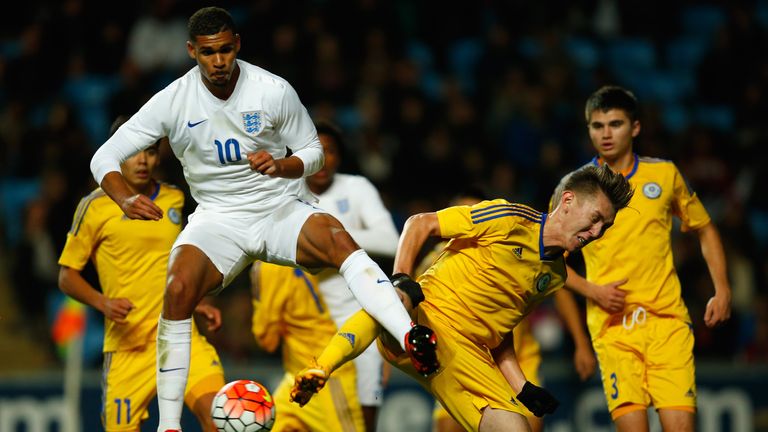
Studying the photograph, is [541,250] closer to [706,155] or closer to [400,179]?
[400,179]

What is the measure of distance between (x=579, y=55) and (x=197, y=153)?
9798 millimetres

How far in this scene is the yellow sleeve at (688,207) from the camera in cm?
660

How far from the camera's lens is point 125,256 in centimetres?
655

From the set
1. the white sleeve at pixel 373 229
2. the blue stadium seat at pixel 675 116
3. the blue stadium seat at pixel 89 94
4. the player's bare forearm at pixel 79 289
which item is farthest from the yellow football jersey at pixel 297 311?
the blue stadium seat at pixel 675 116

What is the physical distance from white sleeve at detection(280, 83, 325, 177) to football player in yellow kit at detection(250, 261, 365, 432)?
4.96ft

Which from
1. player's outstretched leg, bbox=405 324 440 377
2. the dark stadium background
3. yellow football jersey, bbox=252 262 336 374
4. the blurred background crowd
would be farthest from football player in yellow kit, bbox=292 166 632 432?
the blurred background crowd

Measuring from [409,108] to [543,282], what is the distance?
265 inches

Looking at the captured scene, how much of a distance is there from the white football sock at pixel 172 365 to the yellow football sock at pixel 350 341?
2.55 ft

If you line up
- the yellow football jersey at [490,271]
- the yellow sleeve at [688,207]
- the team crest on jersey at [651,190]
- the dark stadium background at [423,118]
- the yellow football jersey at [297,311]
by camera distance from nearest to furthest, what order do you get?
the yellow football jersey at [490,271], the team crest on jersey at [651,190], the yellow sleeve at [688,207], the yellow football jersey at [297,311], the dark stadium background at [423,118]

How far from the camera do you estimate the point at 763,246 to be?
1325 cm

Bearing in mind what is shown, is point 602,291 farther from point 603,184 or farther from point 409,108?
point 409,108

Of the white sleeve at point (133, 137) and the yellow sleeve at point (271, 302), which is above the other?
the white sleeve at point (133, 137)

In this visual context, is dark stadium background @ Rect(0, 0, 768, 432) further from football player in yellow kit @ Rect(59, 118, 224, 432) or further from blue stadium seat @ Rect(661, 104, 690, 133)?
football player in yellow kit @ Rect(59, 118, 224, 432)

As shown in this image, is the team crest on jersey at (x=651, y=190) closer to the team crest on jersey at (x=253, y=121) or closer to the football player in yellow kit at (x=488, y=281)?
the football player in yellow kit at (x=488, y=281)
